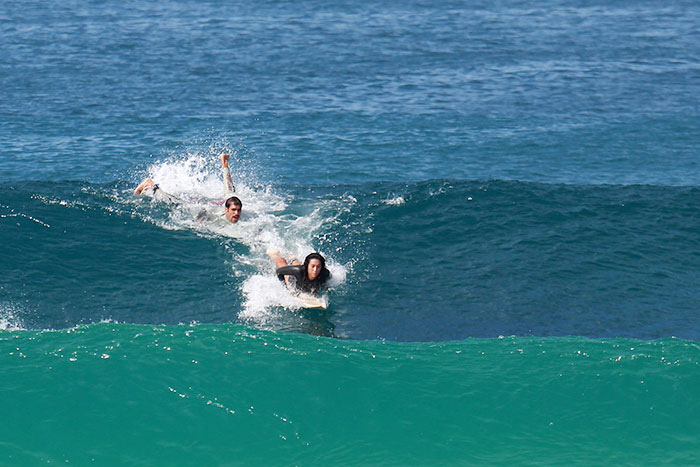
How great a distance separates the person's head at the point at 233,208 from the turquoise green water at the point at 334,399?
18.2 ft

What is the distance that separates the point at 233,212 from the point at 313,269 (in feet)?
16.4

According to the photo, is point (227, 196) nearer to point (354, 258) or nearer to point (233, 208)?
point (233, 208)

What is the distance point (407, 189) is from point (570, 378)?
10.8m

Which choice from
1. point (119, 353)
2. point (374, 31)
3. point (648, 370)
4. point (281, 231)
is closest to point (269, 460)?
point (119, 353)

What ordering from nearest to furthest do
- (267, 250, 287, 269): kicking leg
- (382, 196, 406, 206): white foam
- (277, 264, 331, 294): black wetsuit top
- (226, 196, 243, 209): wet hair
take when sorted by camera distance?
1. (277, 264, 331, 294): black wetsuit top
2. (267, 250, 287, 269): kicking leg
3. (226, 196, 243, 209): wet hair
4. (382, 196, 406, 206): white foam

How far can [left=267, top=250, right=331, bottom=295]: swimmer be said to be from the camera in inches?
790

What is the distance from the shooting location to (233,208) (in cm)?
2419

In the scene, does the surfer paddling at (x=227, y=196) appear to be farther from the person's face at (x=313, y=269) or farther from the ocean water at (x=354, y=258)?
the person's face at (x=313, y=269)

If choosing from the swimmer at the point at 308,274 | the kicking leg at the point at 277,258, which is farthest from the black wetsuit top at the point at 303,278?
the kicking leg at the point at 277,258

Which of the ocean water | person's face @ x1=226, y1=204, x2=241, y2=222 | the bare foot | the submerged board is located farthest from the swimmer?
the bare foot

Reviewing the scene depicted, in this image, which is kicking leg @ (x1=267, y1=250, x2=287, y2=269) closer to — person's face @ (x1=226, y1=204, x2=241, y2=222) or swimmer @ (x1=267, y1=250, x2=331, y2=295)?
swimmer @ (x1=267, y1=250, x2=331, y2=295)

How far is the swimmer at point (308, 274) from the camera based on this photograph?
20078 mm

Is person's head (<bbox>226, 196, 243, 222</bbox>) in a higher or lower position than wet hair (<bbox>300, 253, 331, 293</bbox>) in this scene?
higher

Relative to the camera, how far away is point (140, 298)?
21.1 metres
